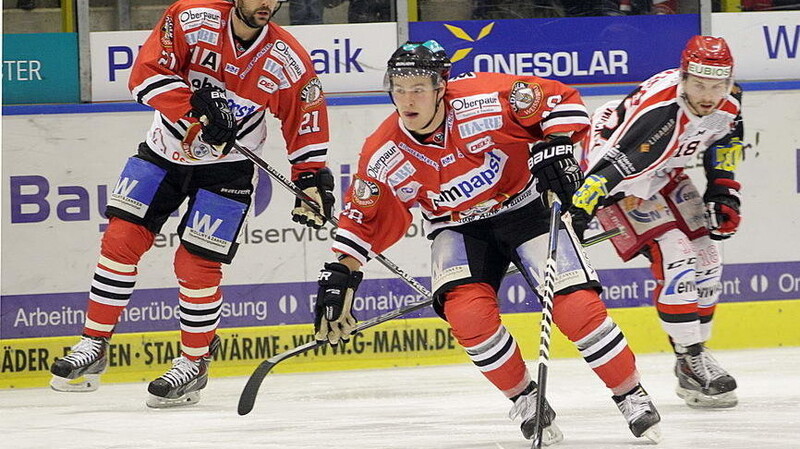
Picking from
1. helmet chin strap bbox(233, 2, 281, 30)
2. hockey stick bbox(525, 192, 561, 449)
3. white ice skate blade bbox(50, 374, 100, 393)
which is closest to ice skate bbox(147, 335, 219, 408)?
white ice skate blade bbox(50, 374, 100, 393)

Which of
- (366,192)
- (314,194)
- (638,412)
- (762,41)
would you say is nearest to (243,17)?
(314,194)

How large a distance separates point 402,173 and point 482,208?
24 cm

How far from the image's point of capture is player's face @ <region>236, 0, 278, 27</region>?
4056 millimetres

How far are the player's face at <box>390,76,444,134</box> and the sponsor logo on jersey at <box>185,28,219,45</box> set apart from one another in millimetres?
1099

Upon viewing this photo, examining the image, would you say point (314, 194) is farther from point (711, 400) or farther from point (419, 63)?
point (711, 400)

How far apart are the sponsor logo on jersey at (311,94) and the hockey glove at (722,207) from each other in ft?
4.40

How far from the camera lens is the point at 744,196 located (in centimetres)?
551

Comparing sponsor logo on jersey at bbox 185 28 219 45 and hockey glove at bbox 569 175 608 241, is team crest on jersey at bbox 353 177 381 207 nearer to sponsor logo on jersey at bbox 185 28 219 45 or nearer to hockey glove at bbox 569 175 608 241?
hockey glove at bbox 569 175 608 241

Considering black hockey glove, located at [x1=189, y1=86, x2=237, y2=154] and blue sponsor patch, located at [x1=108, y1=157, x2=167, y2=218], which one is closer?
black hockey glove, located at [x1=189, y1=86, x2=237, y2=154]

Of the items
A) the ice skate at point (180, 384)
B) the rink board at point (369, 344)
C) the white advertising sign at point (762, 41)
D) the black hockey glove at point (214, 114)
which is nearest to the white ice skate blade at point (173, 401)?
the ice skate at point (180, 384)

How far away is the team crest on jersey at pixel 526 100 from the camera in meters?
3.29

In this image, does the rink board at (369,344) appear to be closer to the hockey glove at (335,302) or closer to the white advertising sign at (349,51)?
the white advertising sign at (349,51)

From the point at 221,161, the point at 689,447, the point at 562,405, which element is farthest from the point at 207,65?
the point at 689,447

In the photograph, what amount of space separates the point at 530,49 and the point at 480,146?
7.65 ft
